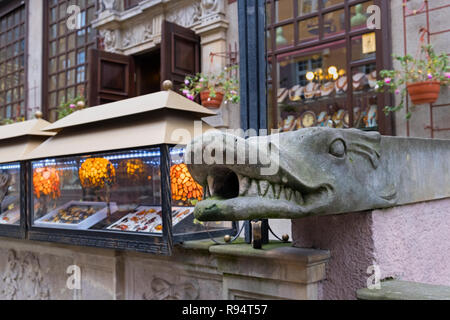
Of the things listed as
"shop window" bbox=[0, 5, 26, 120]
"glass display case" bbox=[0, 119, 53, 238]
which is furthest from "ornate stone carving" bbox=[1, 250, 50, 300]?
"shop window" bbox=[0, 5, 26, 120]

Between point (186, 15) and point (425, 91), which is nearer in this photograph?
point (425, 91)

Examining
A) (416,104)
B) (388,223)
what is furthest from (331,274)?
(416,104)

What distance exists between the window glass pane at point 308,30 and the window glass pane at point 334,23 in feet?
0.42

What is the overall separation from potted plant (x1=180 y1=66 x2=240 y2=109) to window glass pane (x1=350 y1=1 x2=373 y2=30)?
1.76 meters

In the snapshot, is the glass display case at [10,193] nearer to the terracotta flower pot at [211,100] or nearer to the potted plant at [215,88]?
the potted plant at [215,88]

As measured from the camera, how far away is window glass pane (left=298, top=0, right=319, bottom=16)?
6.12 metres

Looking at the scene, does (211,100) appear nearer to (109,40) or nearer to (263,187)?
(109,40)

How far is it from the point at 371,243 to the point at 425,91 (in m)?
3.45

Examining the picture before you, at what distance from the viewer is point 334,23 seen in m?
5.95

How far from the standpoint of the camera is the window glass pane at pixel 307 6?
6.12 metres

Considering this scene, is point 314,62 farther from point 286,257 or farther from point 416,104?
point 286,257

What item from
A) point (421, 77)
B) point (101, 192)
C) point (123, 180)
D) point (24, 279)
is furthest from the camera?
point (421, 77)

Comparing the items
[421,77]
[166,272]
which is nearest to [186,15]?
[421,77]
